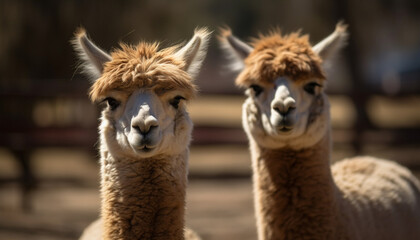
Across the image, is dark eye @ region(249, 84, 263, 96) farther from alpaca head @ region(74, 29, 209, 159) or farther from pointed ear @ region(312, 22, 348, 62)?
alpaca head @ region(74, 29, 209, 159)

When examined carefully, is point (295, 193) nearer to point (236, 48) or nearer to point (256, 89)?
point (256, 89)

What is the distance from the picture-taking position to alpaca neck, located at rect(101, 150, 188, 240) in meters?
3.15

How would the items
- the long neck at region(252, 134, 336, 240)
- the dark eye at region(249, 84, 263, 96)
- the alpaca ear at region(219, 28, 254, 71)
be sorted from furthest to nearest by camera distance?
the alpaca ear at region(219, 28, 254, 71) → the dark eye at region(249, 84, 263, 96) → the long neck at region(252, 134, 336, 240)

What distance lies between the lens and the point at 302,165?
12.8 feet

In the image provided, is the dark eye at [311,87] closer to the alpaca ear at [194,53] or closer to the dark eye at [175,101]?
the alpaca ear at [194,53]

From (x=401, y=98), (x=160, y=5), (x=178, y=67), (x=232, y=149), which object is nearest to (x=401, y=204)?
(x=178, y=67)

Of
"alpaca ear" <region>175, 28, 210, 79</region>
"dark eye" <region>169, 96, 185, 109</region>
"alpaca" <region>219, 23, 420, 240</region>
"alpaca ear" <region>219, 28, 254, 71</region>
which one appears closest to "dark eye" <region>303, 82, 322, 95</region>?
"alpaca" <region>219, 23, 420, 240</region>

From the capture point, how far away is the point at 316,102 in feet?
13.4

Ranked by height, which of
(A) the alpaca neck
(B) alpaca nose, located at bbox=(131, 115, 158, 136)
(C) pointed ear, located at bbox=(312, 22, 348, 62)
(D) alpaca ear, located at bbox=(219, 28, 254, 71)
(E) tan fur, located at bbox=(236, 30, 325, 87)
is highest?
(D) alpaca ear, located at bbox=(219, 28, 254, 71)

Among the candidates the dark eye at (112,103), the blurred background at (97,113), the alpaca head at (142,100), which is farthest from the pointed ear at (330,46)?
the dark eye at (112,103)

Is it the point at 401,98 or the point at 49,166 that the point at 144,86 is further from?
the point at 49,166

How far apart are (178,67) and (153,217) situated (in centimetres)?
95

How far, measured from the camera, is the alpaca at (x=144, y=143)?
124 inches

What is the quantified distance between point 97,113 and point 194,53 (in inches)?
371
